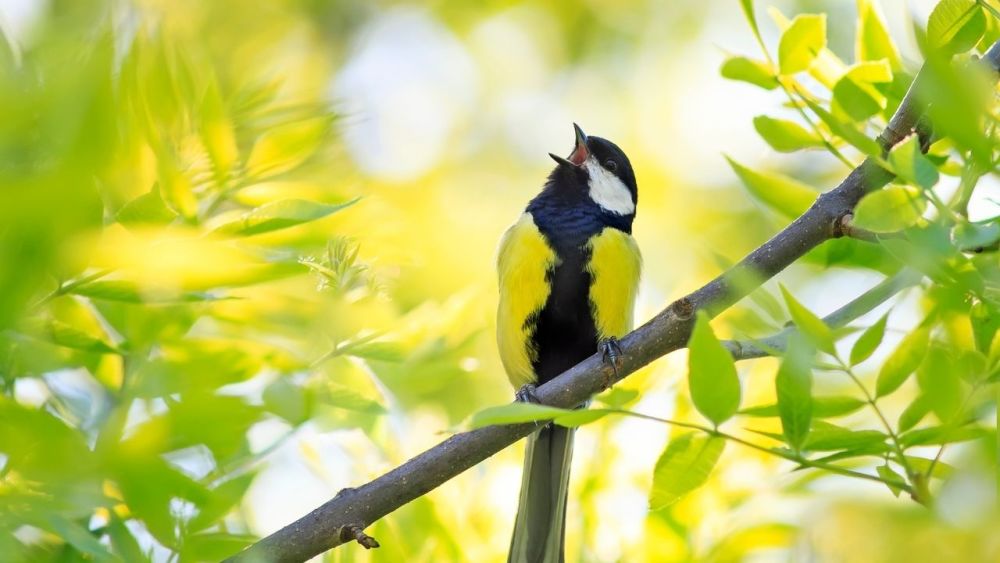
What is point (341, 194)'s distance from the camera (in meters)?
1.94

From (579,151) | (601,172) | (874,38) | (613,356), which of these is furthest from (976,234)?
(579,151)

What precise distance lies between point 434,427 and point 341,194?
73 centimetres

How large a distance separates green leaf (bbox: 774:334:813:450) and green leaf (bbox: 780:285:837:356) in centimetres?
2

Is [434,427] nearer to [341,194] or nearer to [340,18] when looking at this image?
[341,194]

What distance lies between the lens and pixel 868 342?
153 centimetres

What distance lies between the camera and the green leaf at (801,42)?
6.30 feet

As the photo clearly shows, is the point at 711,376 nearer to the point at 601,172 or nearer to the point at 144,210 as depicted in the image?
the point at 144,210

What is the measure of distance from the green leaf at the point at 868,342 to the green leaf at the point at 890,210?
208 mm

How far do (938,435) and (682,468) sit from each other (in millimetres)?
366

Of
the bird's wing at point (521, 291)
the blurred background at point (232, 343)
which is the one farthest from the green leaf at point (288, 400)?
the bird's wing at point (521, 291)

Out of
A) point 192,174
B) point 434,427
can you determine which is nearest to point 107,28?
point 192,174

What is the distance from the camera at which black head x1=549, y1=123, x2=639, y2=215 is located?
4375 mm

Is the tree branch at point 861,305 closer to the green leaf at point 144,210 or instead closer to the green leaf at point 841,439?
the green leaf at point 841,439

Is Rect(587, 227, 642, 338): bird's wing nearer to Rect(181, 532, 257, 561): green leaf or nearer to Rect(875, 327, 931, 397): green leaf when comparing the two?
Rect(875, 327, 931, 397): green leaf
